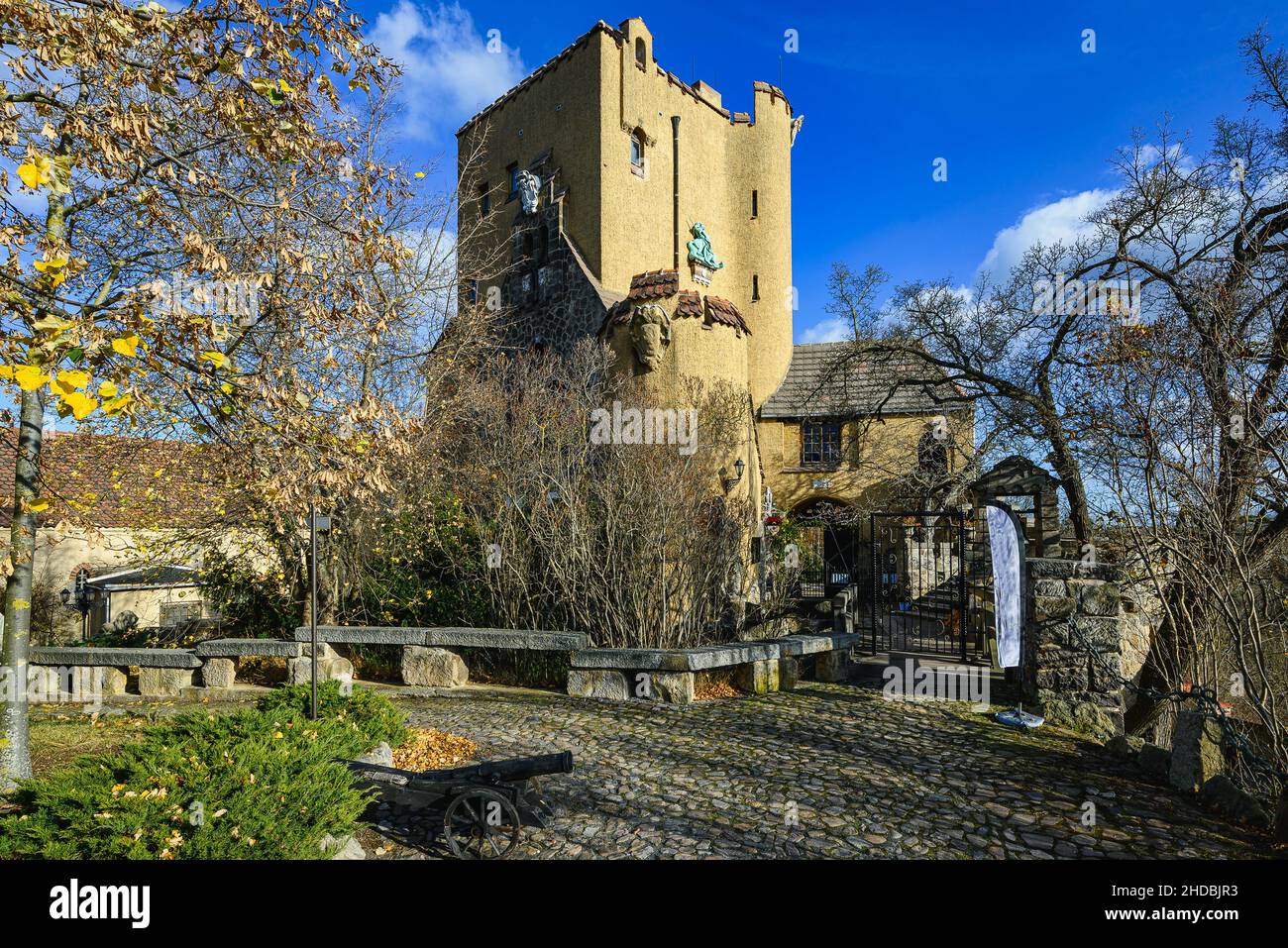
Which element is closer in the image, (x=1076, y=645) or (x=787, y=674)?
(x=1076, y=645)

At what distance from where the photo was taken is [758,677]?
798cm

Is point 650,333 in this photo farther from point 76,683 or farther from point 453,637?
point 76,683

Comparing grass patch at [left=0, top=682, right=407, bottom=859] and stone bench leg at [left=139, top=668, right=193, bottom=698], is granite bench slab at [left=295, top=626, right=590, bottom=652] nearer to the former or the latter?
stone bench leg at [left=139, top=668, right=193, bottom=698]

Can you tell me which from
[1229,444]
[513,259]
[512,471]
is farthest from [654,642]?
[513,259]

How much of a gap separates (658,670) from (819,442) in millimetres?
13962

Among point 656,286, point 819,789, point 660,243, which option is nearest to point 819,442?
point 660,243

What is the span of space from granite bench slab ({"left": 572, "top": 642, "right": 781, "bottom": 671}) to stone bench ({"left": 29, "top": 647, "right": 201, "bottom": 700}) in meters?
5.36

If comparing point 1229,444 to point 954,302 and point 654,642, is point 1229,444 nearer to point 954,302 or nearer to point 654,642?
point 654,642

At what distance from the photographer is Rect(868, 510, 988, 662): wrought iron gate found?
31.4ft

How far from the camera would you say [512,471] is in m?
9.23

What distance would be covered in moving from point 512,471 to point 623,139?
11278 mm

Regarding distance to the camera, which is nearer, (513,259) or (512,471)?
(512,471)

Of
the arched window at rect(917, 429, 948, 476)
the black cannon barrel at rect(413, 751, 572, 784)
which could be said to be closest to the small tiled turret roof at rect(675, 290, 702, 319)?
the arched window at rect(917, 429, 948, 476)

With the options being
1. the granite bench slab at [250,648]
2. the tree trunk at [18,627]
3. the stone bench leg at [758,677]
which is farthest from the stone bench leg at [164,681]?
the stone bench leg at [758,677]
